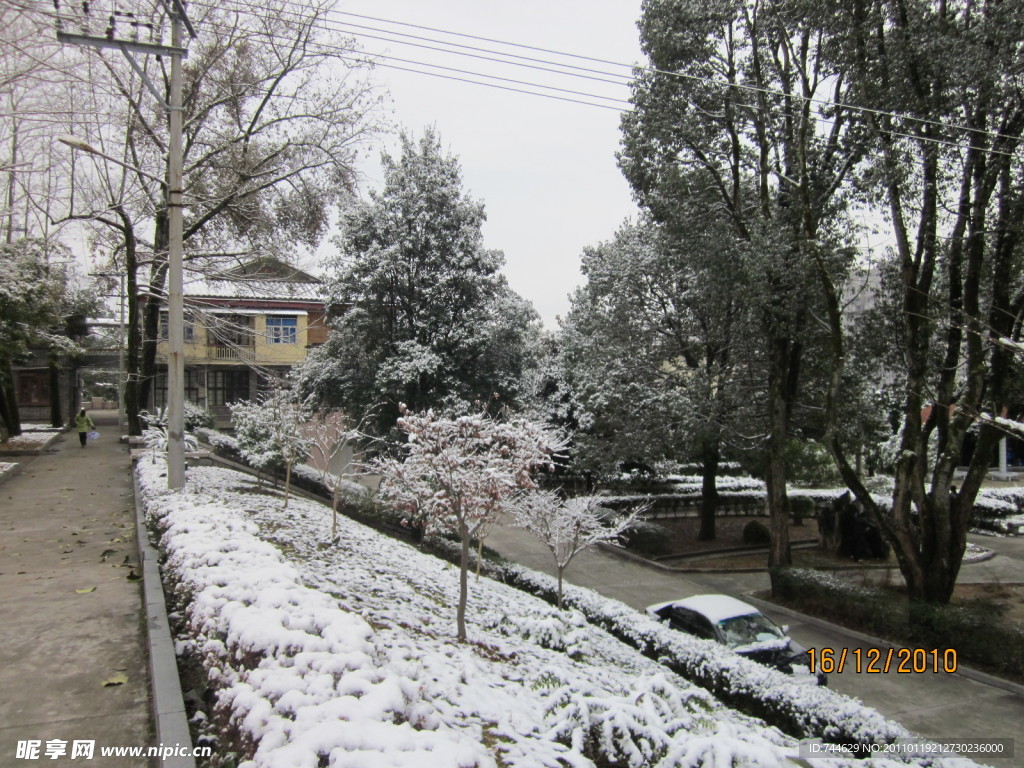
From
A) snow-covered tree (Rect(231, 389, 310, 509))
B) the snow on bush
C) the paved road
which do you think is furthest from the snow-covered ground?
the snow on bush

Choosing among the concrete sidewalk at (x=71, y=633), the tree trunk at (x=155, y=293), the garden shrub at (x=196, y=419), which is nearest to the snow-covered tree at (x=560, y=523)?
the concrete sidewalk at (x=71, y=633)

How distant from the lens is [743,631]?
36.5 ft

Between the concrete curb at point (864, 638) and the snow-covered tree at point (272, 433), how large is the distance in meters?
11.7

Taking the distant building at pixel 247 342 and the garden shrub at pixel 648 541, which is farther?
the distant building at pixel 247 342

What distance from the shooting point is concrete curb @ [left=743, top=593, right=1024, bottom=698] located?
35.9 ft

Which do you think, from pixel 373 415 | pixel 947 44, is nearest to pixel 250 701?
pixel 947 44

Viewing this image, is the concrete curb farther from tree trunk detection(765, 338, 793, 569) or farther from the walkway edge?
the walkway edge

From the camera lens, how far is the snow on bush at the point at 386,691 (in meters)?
3.38

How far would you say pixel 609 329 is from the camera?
2125 cm

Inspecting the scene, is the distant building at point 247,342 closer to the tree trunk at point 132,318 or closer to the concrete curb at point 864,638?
the tree trunk at point 132,318

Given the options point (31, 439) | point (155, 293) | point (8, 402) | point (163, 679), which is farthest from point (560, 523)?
point (8, 402)

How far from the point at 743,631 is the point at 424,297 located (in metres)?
14.2

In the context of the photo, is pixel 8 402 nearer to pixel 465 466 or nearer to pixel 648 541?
pixel 648 541

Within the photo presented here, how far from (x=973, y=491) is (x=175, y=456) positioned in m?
14.0
